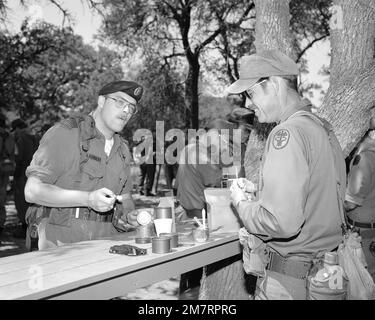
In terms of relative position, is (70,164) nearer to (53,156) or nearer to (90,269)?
(53,156)

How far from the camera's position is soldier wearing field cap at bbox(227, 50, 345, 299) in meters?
2.10

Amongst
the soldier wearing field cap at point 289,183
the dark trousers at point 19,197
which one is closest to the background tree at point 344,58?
the soldier wearing field cap at point 289,183

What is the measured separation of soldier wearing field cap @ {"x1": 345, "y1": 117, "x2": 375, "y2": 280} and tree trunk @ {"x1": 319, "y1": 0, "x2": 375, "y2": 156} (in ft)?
0.87

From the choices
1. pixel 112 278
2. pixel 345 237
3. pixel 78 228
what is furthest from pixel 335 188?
pixel 78 228

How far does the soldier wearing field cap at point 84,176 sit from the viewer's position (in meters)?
2.93

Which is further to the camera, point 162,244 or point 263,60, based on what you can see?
point 162,244

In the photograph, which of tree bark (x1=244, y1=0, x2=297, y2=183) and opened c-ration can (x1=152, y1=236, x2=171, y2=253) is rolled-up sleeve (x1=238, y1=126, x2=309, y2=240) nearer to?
opened c-ration can (x1=152, y1=236, x2=171, y2=253)

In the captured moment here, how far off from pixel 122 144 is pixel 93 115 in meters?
0.35

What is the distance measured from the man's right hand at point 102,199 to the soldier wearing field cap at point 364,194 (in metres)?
2.51

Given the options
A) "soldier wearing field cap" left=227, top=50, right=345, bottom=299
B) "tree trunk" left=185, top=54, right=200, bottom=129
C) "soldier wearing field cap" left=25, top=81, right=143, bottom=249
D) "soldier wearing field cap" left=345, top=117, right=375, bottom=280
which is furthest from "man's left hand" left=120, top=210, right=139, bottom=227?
"tree trunk" left=185, top=54, right=200, bottom=129

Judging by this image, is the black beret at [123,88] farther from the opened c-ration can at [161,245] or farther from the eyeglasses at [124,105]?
the opened c-ration can at [161,245]

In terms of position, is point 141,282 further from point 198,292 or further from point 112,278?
point 198,292

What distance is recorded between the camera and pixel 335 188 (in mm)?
2281

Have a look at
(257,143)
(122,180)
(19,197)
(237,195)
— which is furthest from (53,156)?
(19,197)
